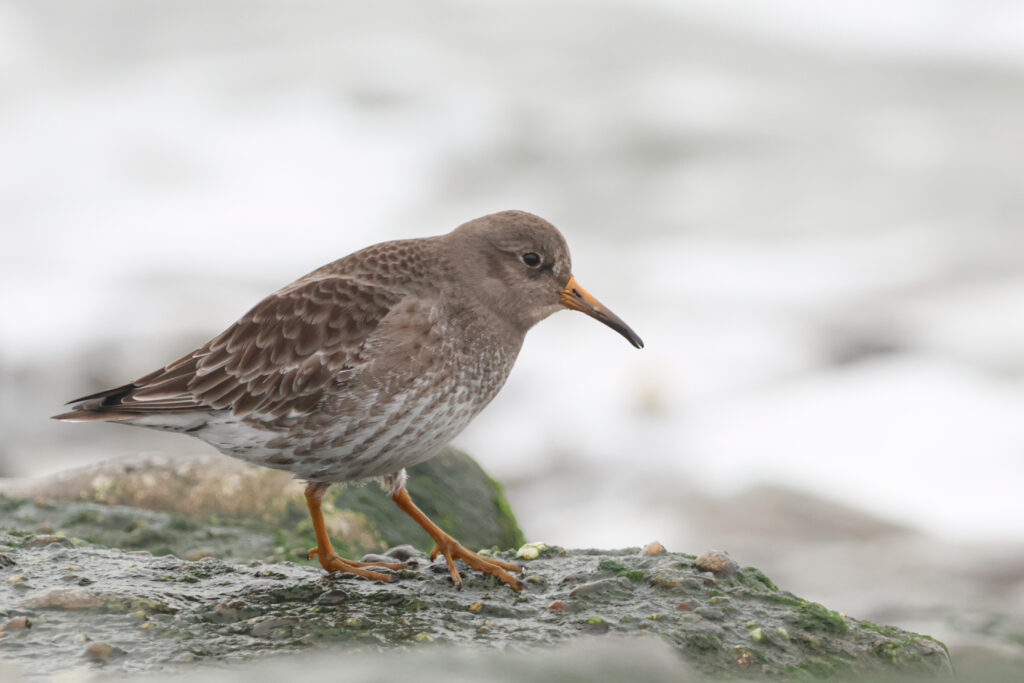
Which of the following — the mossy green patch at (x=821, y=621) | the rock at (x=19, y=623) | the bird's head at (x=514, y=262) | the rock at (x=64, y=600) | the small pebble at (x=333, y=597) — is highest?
the bird's head at (x=514, y=262)

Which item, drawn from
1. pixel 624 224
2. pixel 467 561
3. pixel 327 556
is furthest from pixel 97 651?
pixel 624 224

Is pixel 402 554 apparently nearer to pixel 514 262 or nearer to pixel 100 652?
pixel 514 262

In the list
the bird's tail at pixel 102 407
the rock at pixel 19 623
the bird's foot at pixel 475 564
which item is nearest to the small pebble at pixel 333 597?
the bird's foot at pixel 475 564

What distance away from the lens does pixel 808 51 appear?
86.4 ft

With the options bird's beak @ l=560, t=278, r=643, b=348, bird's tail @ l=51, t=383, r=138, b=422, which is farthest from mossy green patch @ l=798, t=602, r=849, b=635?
bird's tail @ l=51, t=383, r=138, b=422

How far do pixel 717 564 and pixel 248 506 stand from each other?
3.45 m

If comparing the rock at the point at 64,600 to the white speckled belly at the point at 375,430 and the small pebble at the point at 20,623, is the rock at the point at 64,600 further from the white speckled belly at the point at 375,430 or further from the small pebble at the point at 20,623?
the white speckled belly at the point at 375,430

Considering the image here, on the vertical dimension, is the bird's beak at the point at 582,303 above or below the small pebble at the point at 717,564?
above

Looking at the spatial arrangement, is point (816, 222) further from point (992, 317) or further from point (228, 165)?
point (228, 165)

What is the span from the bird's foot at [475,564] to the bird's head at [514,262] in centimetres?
128

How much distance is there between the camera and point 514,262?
586 cm

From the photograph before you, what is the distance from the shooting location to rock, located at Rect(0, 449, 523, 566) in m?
6.73

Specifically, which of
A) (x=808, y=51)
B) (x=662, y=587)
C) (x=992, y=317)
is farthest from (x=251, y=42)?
(x=662, y=587)

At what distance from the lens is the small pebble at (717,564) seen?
5.15m
